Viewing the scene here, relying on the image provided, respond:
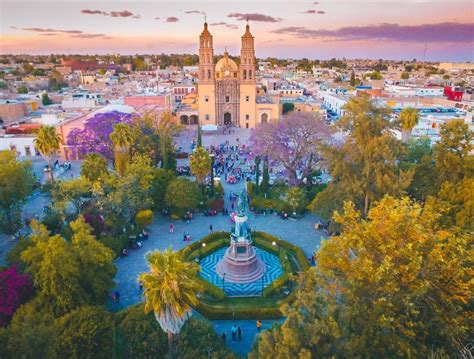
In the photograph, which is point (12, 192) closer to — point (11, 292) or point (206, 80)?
point (11, 292)

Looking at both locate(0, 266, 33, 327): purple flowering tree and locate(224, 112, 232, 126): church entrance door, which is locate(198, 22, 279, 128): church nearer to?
locate(224, 112, 232, 126): church entrance door

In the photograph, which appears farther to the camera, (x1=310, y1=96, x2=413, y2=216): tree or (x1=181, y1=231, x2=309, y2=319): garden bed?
(x1=310, y1=96, x2=413, y2=216): tree

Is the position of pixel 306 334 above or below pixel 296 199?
above

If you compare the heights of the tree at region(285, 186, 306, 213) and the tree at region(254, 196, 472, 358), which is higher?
the tree at region(254, 196, 472, 358)

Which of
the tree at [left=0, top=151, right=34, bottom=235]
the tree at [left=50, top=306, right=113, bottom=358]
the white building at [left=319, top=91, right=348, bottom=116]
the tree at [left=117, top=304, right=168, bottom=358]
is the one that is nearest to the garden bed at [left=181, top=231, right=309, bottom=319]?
the tree at [left=117, top=304, right=168, bottom=358]

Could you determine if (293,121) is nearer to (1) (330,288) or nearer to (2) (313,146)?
(2) (313,146)

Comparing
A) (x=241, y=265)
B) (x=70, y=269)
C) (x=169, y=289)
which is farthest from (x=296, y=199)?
(x=169, y=289)

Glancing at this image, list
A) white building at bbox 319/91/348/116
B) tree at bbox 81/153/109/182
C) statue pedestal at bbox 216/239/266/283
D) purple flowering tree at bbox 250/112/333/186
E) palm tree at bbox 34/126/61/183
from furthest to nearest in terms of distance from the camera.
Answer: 1. white building at bbox 319/91/348/116
2. purple flowering tree at bbox 250/112/333/186
3. palm tree at bbox 34/126/61/183
4. tree at bbox 81/153/109/182
5. statue pedestal at bbox 216/239/266/283
